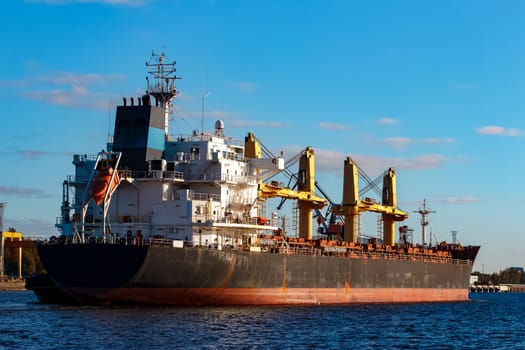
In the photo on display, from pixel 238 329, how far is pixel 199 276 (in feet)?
21.9

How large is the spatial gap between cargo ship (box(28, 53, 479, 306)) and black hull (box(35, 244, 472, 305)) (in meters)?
0.05

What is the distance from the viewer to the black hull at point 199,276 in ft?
124

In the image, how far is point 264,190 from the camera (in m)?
50.2

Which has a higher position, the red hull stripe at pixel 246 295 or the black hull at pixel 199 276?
the black hull at pixel 199 276

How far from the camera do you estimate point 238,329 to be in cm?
3381

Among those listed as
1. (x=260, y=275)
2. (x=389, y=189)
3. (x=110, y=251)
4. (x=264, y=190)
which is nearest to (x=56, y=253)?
(x=110, y=251)

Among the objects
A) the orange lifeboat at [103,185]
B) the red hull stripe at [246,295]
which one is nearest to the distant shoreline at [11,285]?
the red hull stripe at [246,295]

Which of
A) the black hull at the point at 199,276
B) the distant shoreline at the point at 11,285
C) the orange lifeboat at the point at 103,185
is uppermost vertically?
the orange lifeboat at the point at 103,185

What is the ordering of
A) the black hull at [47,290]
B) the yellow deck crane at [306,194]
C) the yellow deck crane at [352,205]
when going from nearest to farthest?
the black hull at [47,290] < the yellow deck crane at [306,194] < the yellow deck crane at [352,205]

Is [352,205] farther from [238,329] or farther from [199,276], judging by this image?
[238,329]

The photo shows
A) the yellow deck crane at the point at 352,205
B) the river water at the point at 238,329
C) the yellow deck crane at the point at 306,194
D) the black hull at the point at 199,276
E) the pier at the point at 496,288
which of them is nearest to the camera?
the river water at the point at 238,329

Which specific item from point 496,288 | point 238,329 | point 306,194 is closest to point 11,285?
point 306,194

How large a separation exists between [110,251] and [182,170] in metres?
8.62

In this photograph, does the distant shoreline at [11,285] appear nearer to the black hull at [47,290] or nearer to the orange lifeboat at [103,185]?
the black hull at [47,290]
